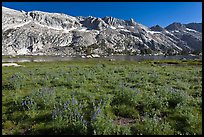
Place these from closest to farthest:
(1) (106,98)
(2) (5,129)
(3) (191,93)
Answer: (2) (5,129), (1) (106,98), (3) (191,93)

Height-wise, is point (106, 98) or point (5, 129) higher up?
point (106, 98)

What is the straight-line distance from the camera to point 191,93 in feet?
Answer: 55.4

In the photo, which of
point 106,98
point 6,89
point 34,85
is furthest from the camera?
point 34,85

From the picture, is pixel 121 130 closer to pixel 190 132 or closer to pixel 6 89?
pixel 190 132

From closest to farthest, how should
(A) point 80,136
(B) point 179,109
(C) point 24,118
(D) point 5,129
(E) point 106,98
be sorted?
1. (A) point 80,136
2. (D) point 5,129
3. (C) point 24,118
4. (B) point 179,109
5. (E) point 106,98

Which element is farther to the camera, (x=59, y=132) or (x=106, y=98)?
(x=106, y=98)

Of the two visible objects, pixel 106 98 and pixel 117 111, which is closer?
pixel 117 111

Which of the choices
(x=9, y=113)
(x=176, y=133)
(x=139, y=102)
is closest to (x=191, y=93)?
(x=139, y=102)

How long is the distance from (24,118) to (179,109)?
7.59 meters

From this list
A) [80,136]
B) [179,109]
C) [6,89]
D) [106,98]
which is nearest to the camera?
[80,136]

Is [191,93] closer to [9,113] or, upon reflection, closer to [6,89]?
[9,113]

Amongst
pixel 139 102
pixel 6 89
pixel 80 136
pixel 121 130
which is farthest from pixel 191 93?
pixel 6 89

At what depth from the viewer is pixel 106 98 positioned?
43.6ft

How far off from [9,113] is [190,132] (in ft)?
28.3
